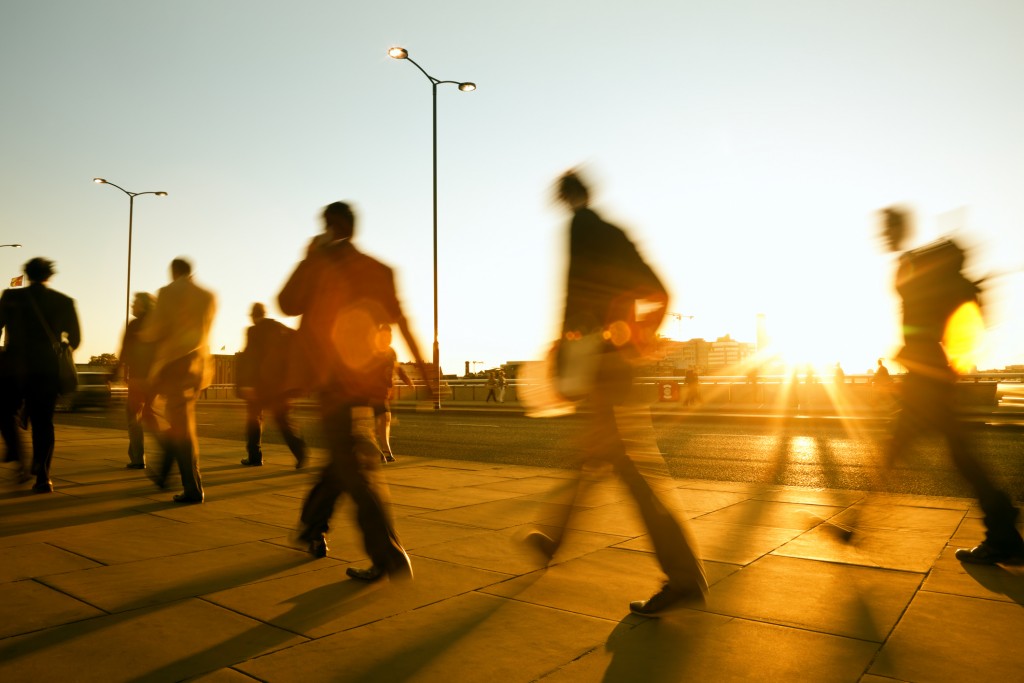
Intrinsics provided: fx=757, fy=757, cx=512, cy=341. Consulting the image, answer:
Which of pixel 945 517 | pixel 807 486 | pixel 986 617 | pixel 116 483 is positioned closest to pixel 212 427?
pixel 116 483

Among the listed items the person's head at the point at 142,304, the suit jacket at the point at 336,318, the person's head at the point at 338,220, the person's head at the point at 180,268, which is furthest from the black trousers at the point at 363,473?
the person's head at the point at 142,304

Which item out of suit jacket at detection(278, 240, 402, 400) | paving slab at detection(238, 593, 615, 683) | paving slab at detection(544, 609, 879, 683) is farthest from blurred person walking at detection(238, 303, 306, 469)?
paving slab at detection(544, 609, 879, 683)

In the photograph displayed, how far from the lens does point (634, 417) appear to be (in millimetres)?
3170

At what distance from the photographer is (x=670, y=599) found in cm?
305

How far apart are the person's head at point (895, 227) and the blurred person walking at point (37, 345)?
6.09 meters

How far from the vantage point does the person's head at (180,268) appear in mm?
5680

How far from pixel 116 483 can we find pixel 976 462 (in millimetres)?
6727

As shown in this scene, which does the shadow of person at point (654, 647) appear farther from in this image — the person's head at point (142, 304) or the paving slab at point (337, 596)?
the person's head at point (142, 304)

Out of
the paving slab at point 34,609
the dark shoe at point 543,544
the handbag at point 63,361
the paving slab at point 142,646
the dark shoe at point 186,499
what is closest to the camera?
the paving slab at point 142,646

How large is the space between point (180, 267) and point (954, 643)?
5.31 metres

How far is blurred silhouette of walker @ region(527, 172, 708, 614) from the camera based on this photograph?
3061 millimetres

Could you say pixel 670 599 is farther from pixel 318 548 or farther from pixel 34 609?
pixel 34 609

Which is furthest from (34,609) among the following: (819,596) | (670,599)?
(819,596)

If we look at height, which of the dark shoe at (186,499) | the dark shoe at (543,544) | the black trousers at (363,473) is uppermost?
the black trousers at (363,473)
